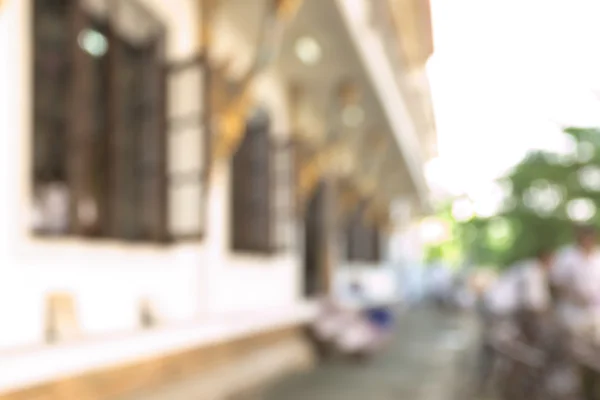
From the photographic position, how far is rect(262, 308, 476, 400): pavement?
15.5 feet

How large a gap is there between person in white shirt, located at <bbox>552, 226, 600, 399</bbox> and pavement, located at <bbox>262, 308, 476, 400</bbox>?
2.94 ft

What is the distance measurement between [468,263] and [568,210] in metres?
10.8

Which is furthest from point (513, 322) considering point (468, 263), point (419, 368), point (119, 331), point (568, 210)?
point (468, 263)

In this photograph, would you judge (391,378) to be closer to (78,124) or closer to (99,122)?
(99,122)

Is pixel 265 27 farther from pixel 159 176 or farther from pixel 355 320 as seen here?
pixel 355 320

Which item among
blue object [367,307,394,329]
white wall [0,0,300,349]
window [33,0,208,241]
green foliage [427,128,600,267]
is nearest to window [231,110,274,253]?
white wall [0,0,300,349]

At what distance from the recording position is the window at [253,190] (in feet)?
18.3

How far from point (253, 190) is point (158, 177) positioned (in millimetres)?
1861

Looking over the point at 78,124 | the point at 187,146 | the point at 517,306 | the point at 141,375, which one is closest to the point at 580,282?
the point at 517,306

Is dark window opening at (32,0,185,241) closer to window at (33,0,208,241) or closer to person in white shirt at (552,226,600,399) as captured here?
window at (33,0,208,241)

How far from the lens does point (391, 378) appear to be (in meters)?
5.52

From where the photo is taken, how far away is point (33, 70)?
9.66 ft

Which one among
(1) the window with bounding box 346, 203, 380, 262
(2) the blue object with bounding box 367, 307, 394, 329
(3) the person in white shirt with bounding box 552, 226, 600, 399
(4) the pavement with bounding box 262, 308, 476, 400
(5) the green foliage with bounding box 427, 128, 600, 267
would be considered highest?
(5) the green foliage with bounding box 427, 128, 600, 267

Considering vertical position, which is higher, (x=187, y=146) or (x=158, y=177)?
(x=187, y=146)
